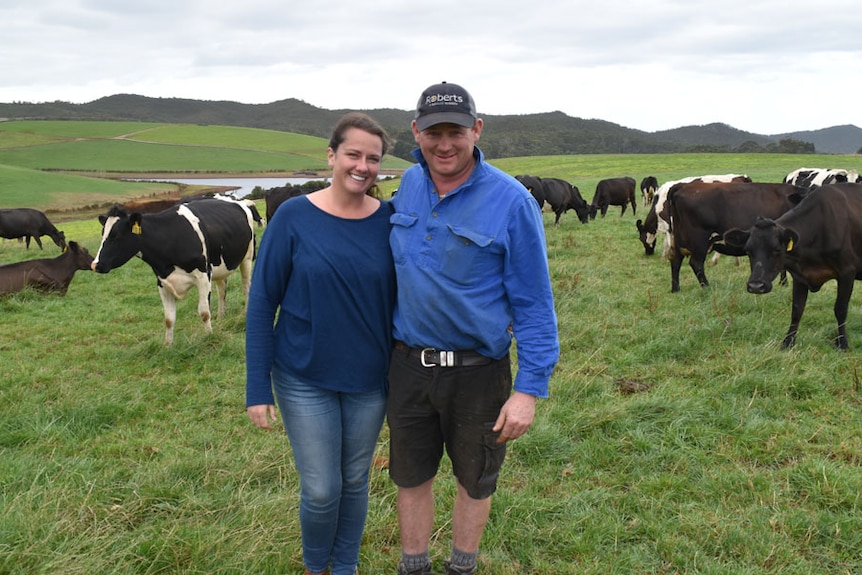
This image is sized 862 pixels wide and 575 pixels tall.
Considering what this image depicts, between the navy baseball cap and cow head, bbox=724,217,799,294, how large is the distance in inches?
218

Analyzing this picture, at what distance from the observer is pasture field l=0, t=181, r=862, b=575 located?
3.33 meters

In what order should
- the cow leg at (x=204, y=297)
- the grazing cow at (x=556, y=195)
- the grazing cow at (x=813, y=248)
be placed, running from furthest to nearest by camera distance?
the grazing cow at (x=556, y=195) < the cow leg at (x=204, y=297) < the grazing cow at (x=813, y=248)

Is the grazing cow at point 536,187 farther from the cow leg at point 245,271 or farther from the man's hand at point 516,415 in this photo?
the man's hand at point 516,415

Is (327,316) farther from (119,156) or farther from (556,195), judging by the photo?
(119,156)

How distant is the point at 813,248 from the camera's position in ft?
22.9

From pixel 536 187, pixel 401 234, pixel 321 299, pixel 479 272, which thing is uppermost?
pixel 401 234

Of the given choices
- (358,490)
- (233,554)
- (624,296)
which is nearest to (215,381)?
(233,554)

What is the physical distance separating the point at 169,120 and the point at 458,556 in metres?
208

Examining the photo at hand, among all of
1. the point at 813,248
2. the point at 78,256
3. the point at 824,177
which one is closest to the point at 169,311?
the point at 78,256

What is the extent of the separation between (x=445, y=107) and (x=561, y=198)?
62.3 ft

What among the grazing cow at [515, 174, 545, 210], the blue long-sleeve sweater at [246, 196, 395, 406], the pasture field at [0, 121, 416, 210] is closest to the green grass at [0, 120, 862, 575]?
the blue long-sleeve sweater at [246, 196, 395, 406]

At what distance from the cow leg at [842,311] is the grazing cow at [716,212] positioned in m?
3.15

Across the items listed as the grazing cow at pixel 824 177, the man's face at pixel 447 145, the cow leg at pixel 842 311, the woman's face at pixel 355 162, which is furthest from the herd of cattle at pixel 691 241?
the woman's face at pixel 355 162

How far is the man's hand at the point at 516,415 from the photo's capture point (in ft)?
8.79
